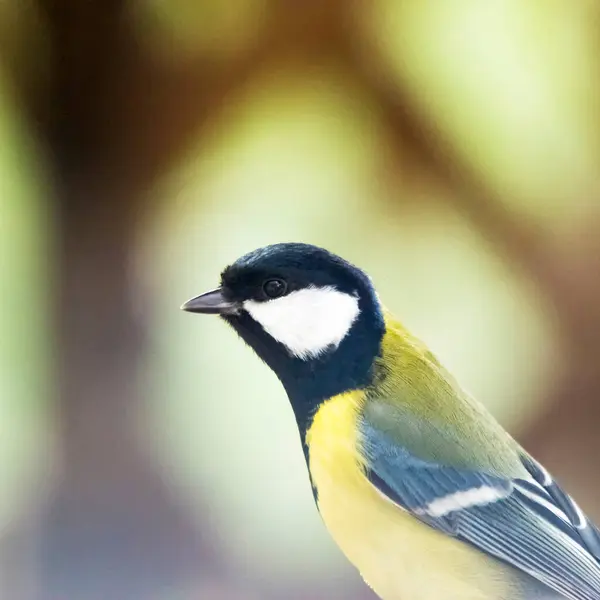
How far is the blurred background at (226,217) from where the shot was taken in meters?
1.00

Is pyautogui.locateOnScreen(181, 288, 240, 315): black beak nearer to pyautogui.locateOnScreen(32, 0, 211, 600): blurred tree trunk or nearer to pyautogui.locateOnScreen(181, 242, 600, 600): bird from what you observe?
pyautogui.locateOnScreen(181, 242, 600, 600): bird

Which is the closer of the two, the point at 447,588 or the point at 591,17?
the point at 447,588

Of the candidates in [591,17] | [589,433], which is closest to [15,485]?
[589,433]

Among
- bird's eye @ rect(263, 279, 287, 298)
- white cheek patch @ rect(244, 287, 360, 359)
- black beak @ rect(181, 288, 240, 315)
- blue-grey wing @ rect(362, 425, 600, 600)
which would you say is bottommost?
blue-grey wing @ rect(362, 425, 600, 600)

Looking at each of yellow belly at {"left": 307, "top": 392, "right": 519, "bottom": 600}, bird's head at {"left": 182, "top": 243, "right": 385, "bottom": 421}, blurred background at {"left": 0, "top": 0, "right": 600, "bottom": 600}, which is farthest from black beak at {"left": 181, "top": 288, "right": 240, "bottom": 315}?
blurred background at {"left": 0, "top": 0, "right": 600, "bottom": 600}

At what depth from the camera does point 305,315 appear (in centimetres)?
69

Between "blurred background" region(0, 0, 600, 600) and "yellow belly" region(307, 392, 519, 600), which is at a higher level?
"blurred background" region(0, 0, 600, 600)

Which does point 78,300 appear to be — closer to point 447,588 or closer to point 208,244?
point 208,244

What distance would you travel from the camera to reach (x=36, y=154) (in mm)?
1013

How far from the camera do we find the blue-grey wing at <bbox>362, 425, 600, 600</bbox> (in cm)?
65

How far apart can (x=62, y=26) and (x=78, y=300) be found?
37 centimetres

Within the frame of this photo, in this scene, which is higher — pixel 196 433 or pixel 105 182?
pixel 105 182

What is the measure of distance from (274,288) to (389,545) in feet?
0.81

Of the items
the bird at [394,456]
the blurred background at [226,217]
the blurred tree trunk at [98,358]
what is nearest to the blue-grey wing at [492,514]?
the bird at [394,456]
